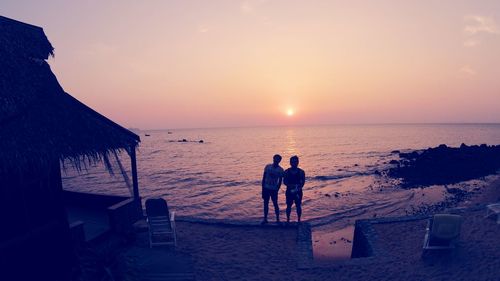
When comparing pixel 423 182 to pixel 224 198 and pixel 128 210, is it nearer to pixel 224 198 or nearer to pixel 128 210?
pixel 224 198

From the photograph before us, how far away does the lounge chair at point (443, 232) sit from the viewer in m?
6.72

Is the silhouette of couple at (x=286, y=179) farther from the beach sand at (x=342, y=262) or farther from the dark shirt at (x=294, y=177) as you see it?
the beach sand at (x=342, y=262)

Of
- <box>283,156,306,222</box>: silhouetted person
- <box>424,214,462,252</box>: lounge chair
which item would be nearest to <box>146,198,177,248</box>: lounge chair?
<box>283,156,306,222</box>: silhouetted person

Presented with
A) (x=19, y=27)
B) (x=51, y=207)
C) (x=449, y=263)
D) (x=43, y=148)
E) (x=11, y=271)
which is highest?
(x=19, y=27)

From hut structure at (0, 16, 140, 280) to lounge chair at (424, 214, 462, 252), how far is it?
7765mm

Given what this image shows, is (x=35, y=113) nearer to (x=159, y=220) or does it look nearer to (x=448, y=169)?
(x=159, y=220)

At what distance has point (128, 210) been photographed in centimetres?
827

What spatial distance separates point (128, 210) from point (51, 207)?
255 cm

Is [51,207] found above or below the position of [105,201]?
above

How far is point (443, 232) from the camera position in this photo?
6.73 meters

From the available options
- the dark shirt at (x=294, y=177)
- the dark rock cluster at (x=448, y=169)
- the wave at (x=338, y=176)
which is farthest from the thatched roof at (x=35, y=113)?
the wave at (x=338, y=176)

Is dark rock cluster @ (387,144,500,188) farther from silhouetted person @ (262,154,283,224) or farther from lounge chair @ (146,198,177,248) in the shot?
lounge chair @ (146,198,177,248)

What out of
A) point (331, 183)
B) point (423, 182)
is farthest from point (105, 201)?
point (423, 182)

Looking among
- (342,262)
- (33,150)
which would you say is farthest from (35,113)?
(342,262)
